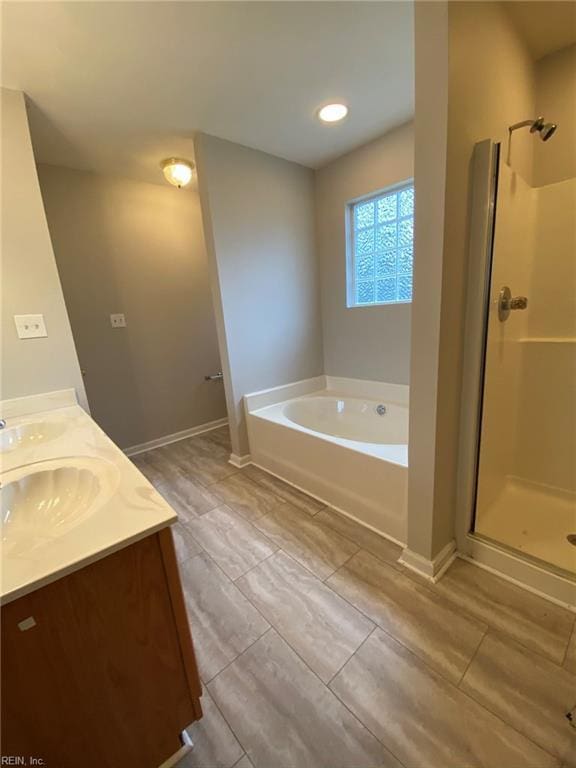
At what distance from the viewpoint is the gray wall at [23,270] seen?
1.44 metres

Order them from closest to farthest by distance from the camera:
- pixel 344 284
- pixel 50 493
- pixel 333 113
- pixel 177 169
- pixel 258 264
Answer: pixel 50 493, pixel 333 113, pixel 177 169, pixel 258 264, pixel 344 284

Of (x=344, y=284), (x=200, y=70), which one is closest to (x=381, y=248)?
(x=344, y=284)

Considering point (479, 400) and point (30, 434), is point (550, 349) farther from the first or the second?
point (30, 434)

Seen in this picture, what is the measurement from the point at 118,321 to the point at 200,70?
6.18 feet

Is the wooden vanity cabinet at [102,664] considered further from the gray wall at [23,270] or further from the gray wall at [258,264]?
the gray wall at [258,264]

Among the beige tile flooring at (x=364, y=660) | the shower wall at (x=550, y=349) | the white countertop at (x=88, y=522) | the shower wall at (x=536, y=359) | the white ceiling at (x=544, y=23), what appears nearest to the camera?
the white countertop at (x=88, y=522)

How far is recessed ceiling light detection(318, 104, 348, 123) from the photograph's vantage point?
5.88ft

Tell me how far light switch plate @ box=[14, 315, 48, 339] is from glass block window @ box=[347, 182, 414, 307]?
215 centimetres

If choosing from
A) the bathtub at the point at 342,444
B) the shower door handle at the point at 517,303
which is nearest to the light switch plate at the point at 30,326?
the bathtub at the point at 342,444

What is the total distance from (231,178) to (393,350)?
5.69ft

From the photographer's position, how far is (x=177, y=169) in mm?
2219

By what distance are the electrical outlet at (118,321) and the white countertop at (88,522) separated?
1764 mm

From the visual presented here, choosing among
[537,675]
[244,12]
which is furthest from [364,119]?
[537,675]

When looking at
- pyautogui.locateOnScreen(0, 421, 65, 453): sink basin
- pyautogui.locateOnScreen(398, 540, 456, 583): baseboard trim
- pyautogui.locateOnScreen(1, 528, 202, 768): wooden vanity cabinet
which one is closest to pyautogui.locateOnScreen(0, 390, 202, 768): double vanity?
pyautogui.locateOnScreen(1, 528, 202, 768): wooden vanity cabinet
